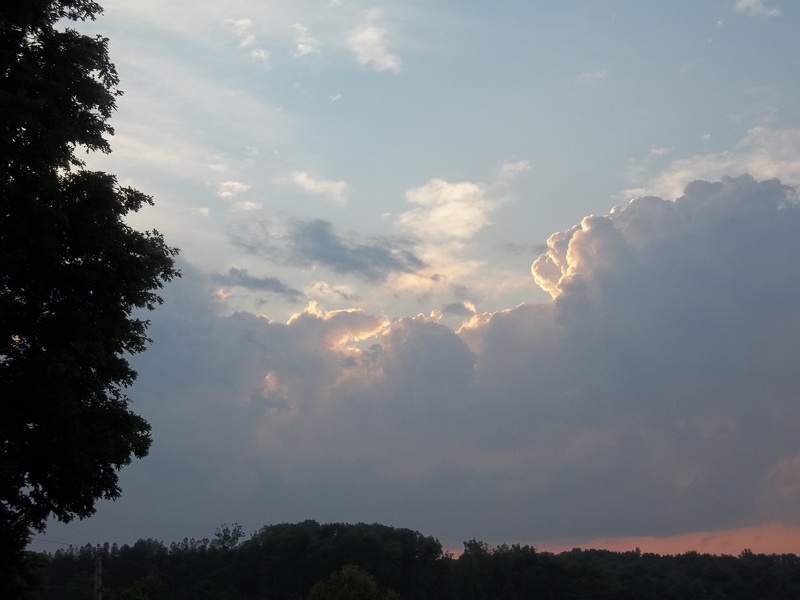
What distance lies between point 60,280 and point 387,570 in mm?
108667

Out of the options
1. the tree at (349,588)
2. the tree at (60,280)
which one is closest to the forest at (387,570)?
the tree at (349,588)

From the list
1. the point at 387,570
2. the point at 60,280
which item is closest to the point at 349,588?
the point at 387,570

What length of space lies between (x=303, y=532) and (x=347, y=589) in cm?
3482

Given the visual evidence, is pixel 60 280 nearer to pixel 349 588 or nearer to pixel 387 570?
pixel 349 588

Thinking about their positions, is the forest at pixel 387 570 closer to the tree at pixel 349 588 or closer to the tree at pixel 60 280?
the tree at pixel 349 588

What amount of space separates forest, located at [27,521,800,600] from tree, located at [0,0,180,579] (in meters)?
97.5

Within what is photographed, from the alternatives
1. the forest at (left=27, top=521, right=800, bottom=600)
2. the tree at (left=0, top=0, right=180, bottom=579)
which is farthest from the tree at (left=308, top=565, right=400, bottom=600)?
the tree at (left=0, top=0, right=180, bottom=579)

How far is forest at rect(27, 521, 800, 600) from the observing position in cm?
11419

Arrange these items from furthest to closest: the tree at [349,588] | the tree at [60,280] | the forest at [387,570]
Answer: the forest at [387,570]
the tree at [349,588]
the tree at [60,280]

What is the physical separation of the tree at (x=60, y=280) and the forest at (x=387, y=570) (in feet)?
320

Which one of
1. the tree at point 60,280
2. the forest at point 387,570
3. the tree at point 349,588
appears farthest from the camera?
the forest at point 387,570

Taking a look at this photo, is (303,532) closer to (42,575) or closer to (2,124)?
(42,575)

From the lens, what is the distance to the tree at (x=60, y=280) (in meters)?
15.6

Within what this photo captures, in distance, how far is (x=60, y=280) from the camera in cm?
1627
